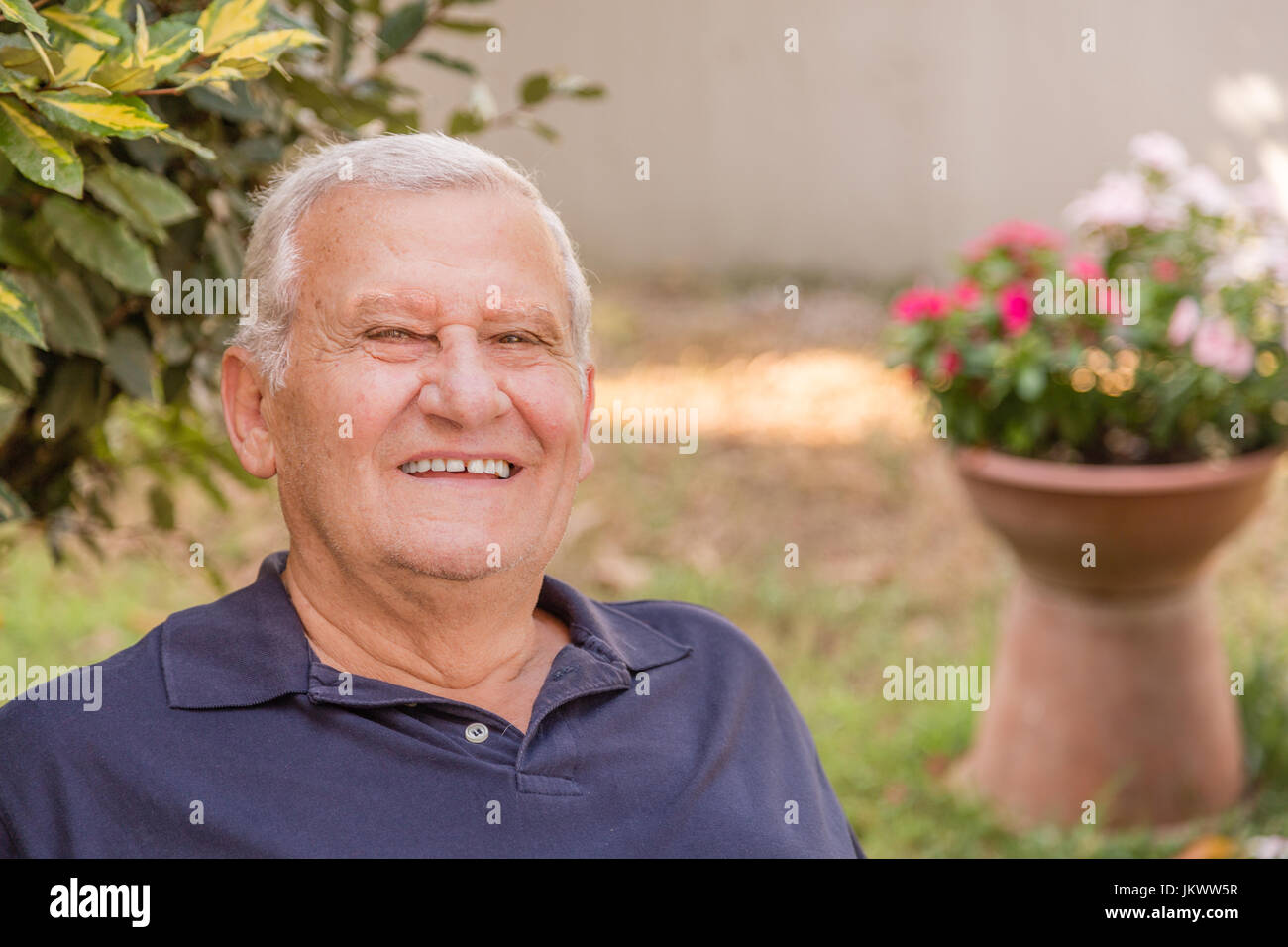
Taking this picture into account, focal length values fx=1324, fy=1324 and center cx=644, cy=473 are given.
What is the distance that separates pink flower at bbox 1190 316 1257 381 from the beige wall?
3532 millimetres

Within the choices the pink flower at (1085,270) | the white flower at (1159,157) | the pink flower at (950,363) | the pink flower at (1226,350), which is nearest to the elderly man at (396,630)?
the pink flower at (950,363)

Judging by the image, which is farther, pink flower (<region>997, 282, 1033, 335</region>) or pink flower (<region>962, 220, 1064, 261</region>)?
pink flower (<region>962, 220, 1064, 261</region>)

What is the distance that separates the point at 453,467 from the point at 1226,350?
2.30 metres

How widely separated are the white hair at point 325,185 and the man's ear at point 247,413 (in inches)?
1.2

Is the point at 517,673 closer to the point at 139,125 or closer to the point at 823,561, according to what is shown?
the point at 139,125

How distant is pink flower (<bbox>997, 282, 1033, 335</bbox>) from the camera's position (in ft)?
10.8

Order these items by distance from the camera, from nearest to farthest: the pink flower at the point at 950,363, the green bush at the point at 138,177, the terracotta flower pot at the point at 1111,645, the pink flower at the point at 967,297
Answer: the green bush at the point at 138,177
the terracotta flower pot at the point at 1111,645
the pink flower at the point at 950,363
the pink flower at the point at 967,297

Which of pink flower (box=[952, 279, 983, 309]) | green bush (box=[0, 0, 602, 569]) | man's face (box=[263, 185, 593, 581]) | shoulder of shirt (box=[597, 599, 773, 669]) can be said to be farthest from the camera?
pink flower (box=[952, 279, 983, 309])

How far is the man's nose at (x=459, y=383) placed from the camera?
1.41 meters

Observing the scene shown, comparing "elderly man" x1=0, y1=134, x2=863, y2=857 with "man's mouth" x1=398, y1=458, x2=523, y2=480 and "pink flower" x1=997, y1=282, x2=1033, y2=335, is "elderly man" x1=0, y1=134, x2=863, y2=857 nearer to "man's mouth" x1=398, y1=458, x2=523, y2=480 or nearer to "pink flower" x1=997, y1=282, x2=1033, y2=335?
"man's mouth" x1=398, y1=458, x2=523, y2=480

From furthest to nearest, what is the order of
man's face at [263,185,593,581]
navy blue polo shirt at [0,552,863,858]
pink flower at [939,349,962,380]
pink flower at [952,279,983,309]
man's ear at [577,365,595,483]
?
pink flower at [952,279,983,309]
pink flower at [939,349,962,380]
man's ear at [577,365,595,483]
man's face at [263,185,593,581]
navy blue polo shirt at [0,552,863,858]

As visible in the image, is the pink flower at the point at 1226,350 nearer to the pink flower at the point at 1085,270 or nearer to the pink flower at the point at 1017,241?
the pink flower at the point at 1085,270

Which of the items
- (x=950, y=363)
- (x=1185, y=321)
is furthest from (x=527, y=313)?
(x=1185, y=321)

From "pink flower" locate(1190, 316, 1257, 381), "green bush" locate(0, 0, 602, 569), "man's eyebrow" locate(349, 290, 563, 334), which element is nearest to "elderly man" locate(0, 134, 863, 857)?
"man's eyebrow" locate(349, 290, 563, 334)
